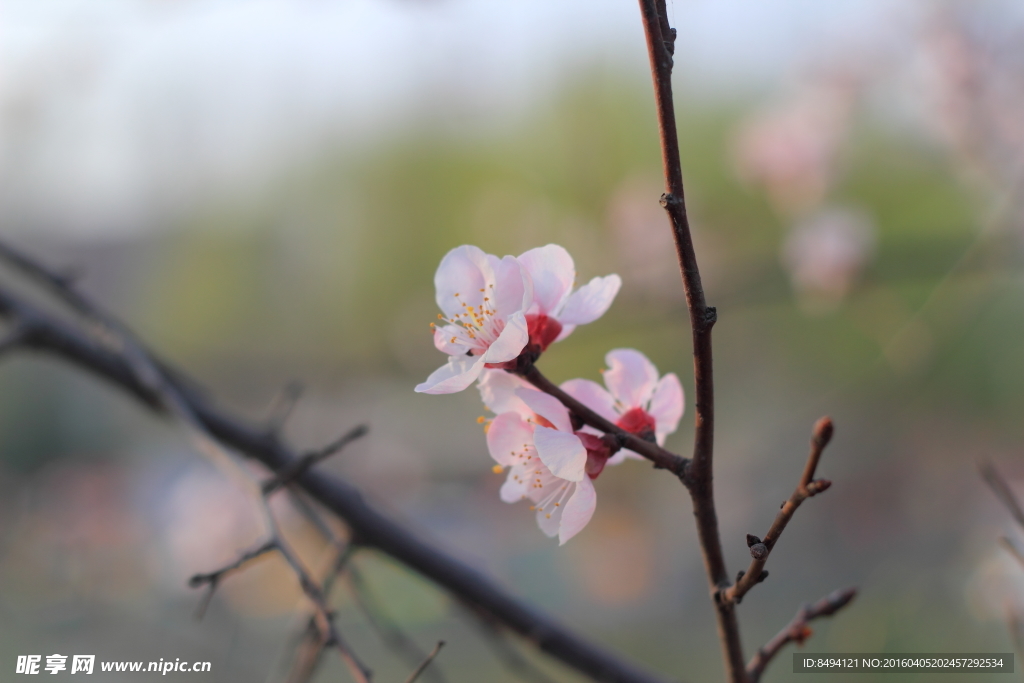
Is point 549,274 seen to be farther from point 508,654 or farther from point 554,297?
point 508,654

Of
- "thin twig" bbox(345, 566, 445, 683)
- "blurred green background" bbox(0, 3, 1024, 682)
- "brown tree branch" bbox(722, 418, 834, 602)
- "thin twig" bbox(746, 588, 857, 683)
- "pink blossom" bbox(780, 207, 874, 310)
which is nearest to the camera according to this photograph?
"brown tree branch" bbox(722, 418, 834, 602)

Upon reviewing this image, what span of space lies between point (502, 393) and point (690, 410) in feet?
5.96

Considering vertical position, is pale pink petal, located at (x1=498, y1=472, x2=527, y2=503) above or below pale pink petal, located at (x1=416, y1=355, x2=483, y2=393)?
below

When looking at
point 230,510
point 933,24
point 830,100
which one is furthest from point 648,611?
point 933,24

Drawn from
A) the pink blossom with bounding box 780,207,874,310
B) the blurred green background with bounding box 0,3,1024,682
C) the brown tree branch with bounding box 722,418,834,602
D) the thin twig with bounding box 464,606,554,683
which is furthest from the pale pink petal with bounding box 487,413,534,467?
the pink blossom with bounding box 780,207,874,310

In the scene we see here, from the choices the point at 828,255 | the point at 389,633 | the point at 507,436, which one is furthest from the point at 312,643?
the point at 828,255

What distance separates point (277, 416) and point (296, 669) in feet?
0.65

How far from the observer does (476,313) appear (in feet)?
1.15

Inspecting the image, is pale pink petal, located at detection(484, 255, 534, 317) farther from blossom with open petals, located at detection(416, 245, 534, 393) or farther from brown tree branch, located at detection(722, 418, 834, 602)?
brown tree branch, located at detection(722, 418, 834, 602)

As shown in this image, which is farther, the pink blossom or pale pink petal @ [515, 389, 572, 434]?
the pink blossom

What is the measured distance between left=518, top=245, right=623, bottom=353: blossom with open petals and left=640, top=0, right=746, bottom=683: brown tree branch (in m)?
0.08

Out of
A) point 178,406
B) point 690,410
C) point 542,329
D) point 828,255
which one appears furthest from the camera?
point 690,410

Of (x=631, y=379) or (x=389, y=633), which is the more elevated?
(x=631, y=379)

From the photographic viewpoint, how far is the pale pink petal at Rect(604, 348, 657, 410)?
35 cm
